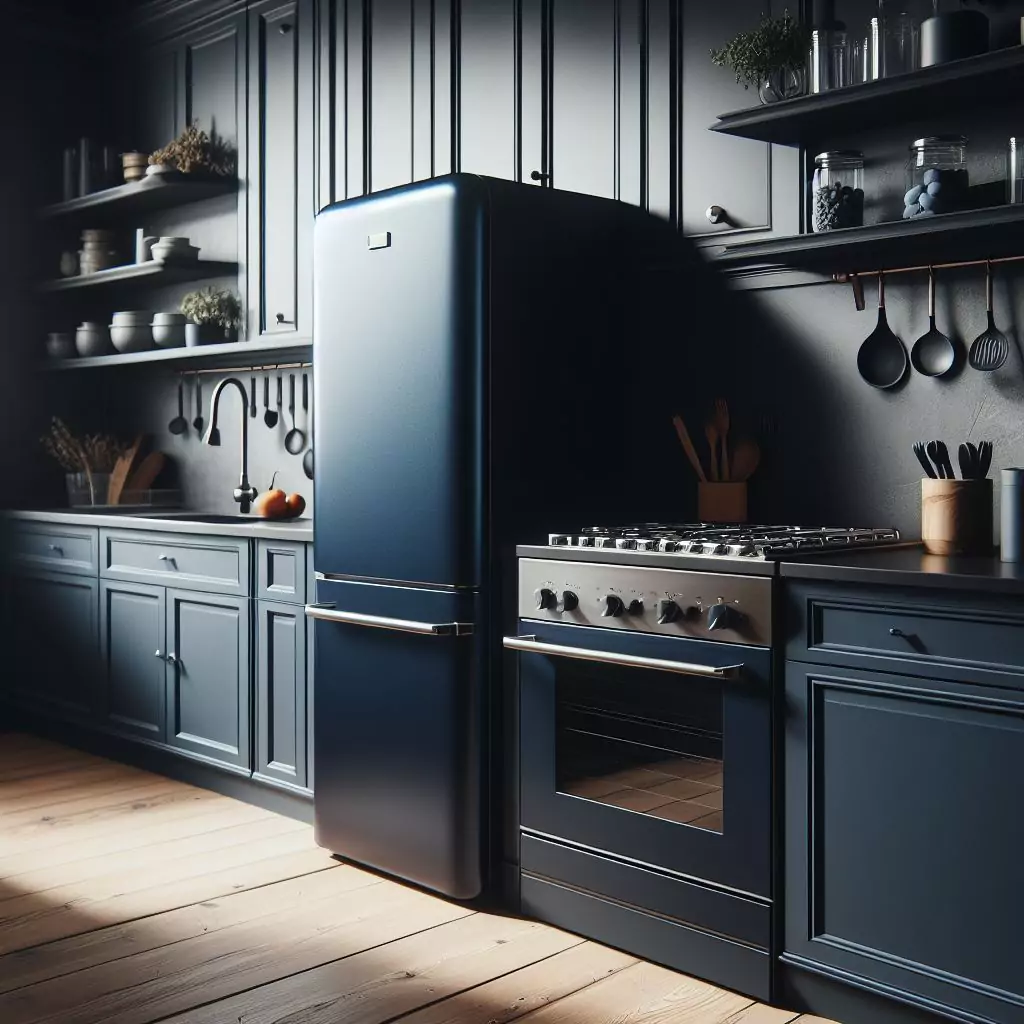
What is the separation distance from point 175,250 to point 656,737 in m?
2.84

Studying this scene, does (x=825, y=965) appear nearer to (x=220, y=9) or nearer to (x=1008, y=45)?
(x=1008, y=45)

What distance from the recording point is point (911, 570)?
2.23m

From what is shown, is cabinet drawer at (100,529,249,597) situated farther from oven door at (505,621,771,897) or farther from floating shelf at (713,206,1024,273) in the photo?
floating shelf at (713,206,1024,273)

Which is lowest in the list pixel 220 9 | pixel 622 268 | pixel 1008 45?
pixel 622 268

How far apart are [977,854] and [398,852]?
1447 mm

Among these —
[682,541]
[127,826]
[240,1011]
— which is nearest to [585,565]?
[682,541]

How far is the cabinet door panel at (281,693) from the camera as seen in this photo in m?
3.60

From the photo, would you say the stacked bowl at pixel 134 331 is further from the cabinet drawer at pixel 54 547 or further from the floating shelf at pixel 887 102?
the floating shelf at pixel 887 102

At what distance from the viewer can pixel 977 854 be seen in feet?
7.07

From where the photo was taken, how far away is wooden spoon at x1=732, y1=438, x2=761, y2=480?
318cm

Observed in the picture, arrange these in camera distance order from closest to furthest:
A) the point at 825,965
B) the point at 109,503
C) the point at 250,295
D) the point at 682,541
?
1. the point at 825,965
2. the point at 682,541
3. the point at 250,295
4. the point at 109,503

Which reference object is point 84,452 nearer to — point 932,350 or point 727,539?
point 727,539

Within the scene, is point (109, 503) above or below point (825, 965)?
above

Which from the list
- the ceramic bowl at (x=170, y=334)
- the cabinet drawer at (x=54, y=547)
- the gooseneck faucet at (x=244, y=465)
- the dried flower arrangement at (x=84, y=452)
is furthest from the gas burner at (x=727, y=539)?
the dried flower arrangement at (x=84, y=452)
